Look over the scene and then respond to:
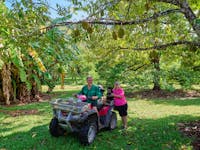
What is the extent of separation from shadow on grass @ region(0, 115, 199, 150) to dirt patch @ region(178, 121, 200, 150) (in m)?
0.18

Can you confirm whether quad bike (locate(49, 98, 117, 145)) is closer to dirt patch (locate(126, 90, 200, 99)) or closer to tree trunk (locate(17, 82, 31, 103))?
tree trunk (locate(17, 82, 31, 103))

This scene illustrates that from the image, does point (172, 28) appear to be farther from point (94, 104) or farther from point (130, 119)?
point (130, 119)

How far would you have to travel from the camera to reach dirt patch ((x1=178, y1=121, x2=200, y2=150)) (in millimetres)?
7244

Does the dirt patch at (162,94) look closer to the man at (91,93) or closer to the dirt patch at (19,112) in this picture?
the dirt patch at (19,112)

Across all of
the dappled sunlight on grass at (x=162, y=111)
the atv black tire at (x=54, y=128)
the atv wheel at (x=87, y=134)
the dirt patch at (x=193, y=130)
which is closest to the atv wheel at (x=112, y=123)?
the atv wheel at (x=87, y=134)

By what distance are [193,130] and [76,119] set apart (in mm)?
3708

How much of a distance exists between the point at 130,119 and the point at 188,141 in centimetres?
342

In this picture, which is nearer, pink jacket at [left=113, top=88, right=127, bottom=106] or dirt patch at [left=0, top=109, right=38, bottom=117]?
pink jacket at [left=113, top=88, right=127, bottom=106]

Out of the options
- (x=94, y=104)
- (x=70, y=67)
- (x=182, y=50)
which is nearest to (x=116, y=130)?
(x=94, y=104)

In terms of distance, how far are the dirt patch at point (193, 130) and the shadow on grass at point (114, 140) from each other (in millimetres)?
178

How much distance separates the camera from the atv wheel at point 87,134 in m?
6.89

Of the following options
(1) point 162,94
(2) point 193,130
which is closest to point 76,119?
(2) point 193,130

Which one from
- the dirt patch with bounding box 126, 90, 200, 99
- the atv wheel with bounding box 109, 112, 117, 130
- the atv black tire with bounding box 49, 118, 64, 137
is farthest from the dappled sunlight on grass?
the atv black tire with bounding box 49, 118, 64, 137

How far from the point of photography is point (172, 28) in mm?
8062
